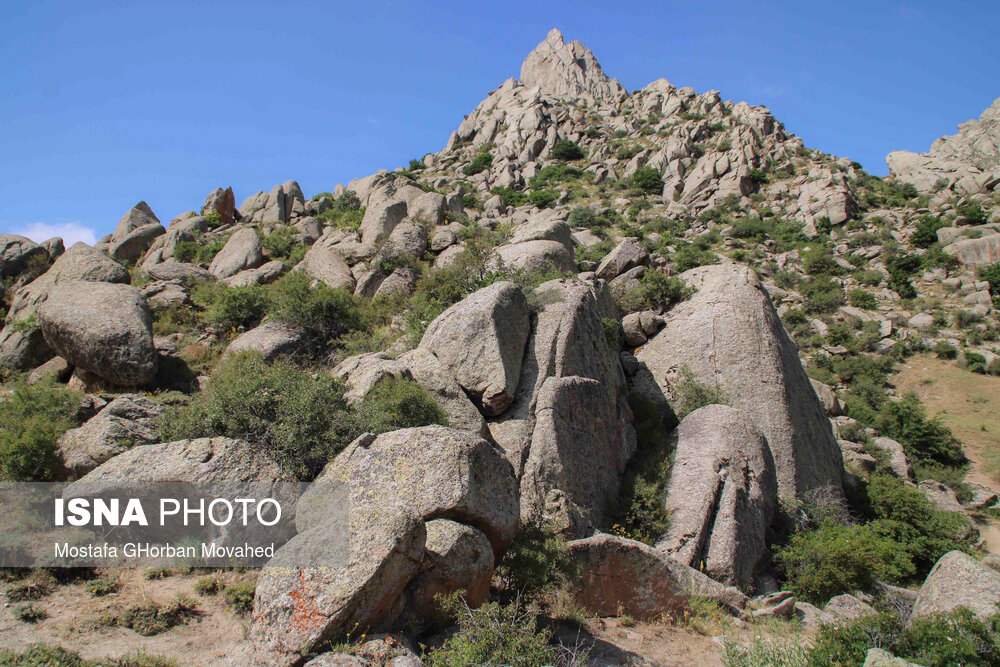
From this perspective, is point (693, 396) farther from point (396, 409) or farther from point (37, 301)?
point (37, 301)

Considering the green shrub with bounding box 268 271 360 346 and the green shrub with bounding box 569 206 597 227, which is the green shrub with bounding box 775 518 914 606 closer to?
the green shrub with bounding box 268 271 360 346

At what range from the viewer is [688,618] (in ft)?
29.8

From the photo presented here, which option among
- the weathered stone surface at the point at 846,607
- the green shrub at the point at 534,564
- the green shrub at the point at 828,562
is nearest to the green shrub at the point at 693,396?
the green shrub at the point at 828,562

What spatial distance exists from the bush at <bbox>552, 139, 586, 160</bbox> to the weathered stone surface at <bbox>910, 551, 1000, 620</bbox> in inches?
1828

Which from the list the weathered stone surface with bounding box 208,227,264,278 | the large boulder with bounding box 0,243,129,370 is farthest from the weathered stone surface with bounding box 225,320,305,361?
the weathered stone surface with bounding box 208,227,264,278

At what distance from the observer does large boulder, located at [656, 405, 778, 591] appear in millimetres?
10625

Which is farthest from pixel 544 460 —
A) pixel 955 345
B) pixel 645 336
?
pixel 955 345

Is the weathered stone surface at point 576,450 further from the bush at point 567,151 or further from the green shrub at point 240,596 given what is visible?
the bush at point 567,151

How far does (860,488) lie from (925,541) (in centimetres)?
181

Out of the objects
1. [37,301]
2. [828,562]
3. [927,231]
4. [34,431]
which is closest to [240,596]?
[34,431]

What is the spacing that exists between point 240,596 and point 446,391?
4784 mm

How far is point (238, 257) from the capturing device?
22359 mm

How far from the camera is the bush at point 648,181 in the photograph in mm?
43281

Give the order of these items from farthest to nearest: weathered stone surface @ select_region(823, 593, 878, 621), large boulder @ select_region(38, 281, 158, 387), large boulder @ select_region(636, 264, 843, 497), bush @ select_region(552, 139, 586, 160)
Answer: bush @ select_region(552, 139, 586, 160), large boulder @ select_region(636, 264, 843, 497), large boulder @ select_region(38, 281, 158, 387), weathered stone surface @ select_region(823, 593, 878, 621)
